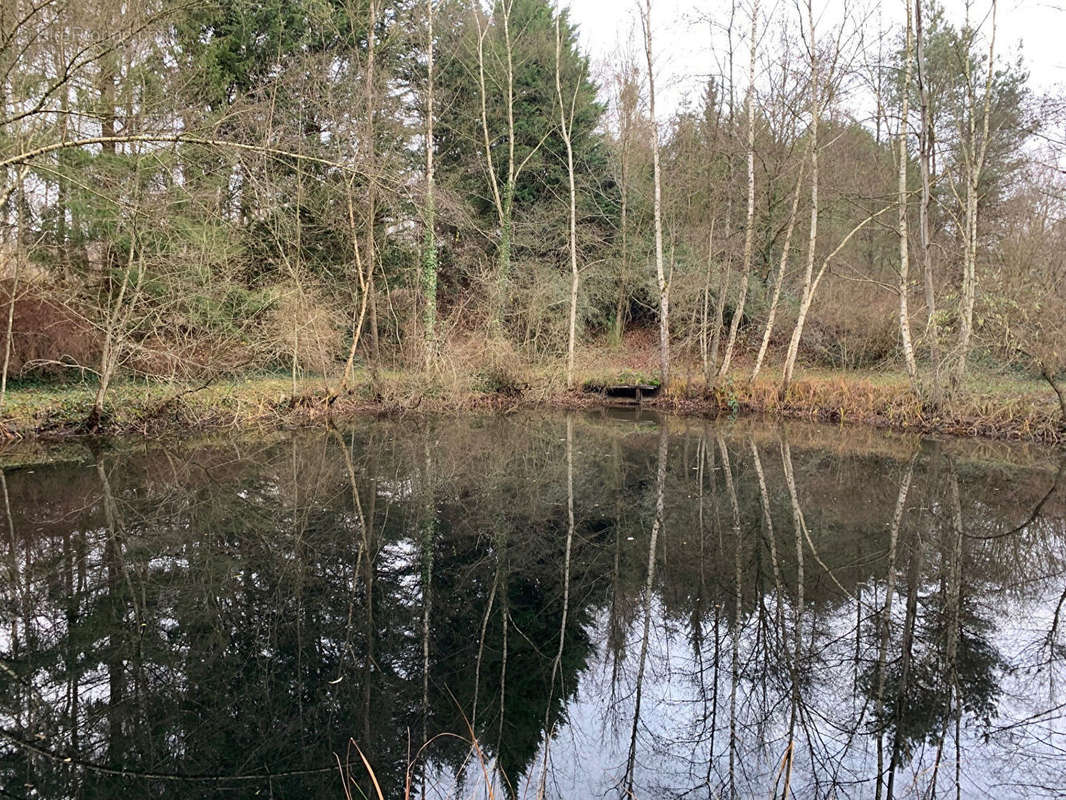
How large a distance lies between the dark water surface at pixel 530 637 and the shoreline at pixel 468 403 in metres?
3.86

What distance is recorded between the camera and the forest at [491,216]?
12445 mm

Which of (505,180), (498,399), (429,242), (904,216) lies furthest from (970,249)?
(505,180)

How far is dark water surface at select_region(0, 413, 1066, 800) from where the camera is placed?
3.63m

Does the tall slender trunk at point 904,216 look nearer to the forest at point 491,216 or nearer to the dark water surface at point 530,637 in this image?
the forest at point 491,216

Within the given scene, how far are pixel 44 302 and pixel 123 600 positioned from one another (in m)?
10.8

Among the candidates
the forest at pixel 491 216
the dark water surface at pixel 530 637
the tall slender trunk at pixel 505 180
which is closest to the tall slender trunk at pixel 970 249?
the forest at pixel 491 216

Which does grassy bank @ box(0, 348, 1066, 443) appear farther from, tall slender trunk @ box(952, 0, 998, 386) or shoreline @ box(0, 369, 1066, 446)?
tall slender trunk @ box(952, 0, 998, 386)

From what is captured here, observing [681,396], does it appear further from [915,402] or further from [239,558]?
[239,558]

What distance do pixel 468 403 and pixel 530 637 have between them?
1254 centimetres

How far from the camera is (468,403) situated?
1742cm

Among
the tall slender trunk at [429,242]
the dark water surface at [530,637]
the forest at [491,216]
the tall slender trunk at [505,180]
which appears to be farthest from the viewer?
the tall slender trunk at [505,180]

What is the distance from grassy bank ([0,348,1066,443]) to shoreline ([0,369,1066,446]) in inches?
1.0

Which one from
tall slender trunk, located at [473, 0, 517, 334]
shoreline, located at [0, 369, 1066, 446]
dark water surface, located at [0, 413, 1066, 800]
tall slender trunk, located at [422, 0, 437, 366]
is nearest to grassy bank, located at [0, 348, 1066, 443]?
shoreline, located at [0, 369, 1066, 446]

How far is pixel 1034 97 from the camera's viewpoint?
13.6 metres
